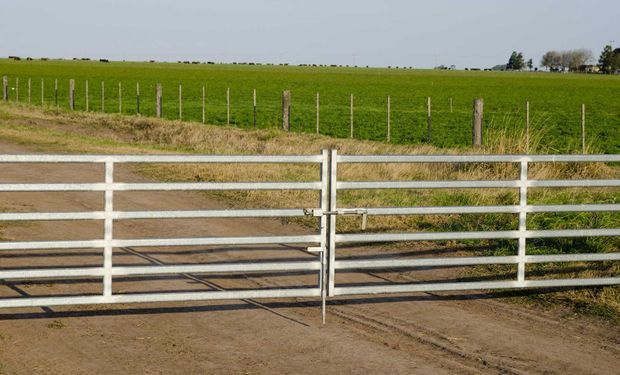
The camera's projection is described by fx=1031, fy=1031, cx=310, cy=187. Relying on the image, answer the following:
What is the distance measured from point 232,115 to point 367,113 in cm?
684

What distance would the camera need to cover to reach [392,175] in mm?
19188

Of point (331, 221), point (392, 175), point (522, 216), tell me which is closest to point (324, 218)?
point (331, 221)

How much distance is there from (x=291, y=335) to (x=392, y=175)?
11.3m

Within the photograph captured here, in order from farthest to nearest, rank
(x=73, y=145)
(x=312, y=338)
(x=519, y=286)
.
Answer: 1. (x=73, y=145)
2. (x=519, y=286)
3. (x=312, y=338)

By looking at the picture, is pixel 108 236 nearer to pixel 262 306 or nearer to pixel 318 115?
pixel 262 306

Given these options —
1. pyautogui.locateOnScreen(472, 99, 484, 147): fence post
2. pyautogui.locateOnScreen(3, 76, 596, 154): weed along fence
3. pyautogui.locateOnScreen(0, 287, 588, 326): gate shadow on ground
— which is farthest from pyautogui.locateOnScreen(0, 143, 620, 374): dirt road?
pyautogui.locateOnScreen(472, 99, 484, 147): fence post

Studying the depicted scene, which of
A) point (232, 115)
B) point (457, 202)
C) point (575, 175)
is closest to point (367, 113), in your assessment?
point (232, 115)

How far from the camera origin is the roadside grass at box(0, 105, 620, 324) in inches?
432

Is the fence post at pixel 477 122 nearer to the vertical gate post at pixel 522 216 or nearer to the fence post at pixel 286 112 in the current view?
the fence post at pixel 286 112

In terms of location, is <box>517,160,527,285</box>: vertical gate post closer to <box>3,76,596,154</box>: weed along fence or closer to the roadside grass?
the roadside grass

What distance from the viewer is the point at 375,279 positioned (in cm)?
1048

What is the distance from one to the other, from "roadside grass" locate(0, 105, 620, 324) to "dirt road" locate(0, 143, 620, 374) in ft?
3.45

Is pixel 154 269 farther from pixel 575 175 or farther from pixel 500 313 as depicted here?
pixel 575 175

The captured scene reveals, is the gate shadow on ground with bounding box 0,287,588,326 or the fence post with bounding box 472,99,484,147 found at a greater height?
the fence post with bounding box 472,99,484,147
